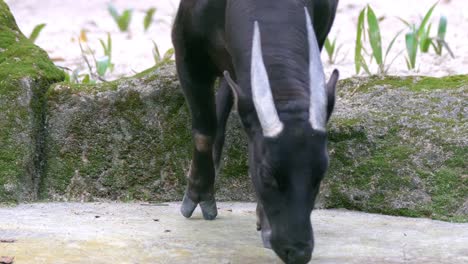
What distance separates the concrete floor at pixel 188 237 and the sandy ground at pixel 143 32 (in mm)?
3523

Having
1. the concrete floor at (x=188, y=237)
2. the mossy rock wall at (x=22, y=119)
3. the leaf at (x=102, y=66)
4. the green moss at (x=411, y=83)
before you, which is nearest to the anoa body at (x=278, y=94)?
the concrete floor at (x=188, y=237)

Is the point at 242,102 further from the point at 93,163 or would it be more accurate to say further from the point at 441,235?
the point at 93,163

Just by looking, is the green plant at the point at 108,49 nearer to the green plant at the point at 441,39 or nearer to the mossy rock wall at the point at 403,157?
the green plant at the point at 441,39

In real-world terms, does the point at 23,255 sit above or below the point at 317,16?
below

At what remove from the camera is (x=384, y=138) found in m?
6.19

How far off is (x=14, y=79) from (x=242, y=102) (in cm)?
258

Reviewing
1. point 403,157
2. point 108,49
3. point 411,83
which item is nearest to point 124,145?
point 403,157

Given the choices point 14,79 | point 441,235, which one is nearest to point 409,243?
point 441,235

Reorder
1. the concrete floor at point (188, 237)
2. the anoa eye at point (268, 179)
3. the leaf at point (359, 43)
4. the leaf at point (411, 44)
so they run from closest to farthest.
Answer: the anoa eye at point (268, 179), the concrete floor at point (188, 237), the leaf at point (359, 43), the leaf at point (411, 44)

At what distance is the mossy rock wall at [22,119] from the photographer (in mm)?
6012

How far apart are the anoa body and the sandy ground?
13.0 feet

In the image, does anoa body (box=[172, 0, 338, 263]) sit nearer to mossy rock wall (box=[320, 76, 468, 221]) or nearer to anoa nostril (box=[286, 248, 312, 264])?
anoa nostril (box=[286, 248, 312, 264])

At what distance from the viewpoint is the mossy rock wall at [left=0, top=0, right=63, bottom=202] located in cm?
601

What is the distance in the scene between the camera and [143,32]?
12000 millimetres
